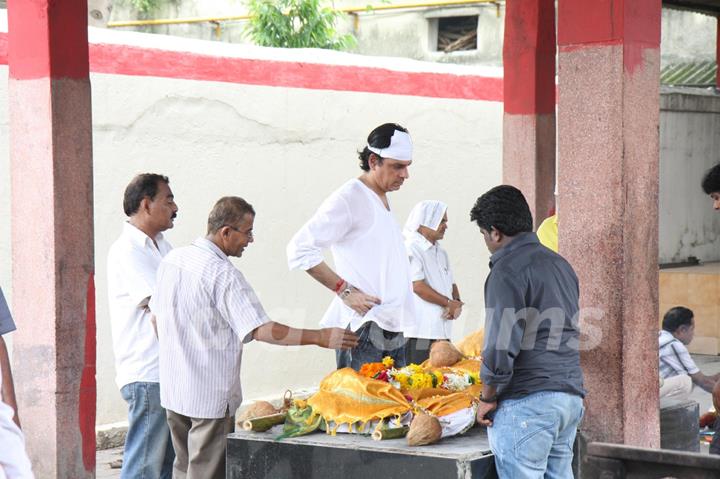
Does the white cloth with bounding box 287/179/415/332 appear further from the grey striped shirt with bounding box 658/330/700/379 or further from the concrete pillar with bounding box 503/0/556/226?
the concrete pillar with bounding box 503/0/556/226

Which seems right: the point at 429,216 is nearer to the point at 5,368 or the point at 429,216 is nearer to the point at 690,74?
the point at 5,368

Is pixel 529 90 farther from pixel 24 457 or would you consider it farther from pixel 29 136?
pixel 24 457

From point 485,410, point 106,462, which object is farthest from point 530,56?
point 485,410

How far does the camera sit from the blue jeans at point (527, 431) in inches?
193

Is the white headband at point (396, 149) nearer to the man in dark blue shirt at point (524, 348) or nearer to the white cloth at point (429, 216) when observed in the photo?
the man in dark blue shirt at point (524, 348)

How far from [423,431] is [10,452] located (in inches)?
68.5

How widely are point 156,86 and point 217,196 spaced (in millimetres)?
977

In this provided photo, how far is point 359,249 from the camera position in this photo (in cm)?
605

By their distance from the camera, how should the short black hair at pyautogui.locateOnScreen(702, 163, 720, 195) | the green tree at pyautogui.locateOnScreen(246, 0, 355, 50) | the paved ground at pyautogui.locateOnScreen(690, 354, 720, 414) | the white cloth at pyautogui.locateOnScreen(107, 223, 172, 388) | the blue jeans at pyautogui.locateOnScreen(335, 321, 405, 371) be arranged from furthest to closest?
the green tree at pyautogui.locateOnScreen(246, 0, 355, 50) → the paved ground at pyautogui.locateOnScreen(690, 354, 720, 414) → the short black hair at pyautogui.locateOnScreen(702, 163, 720, 195) → the blue jeans at pyautogui.locateOnScreen(335, 321, 405, 371) → the white cloth at pyautogui.locateOnScreen(107, 223, 172, 388)

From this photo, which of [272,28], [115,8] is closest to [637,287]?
[272,28]

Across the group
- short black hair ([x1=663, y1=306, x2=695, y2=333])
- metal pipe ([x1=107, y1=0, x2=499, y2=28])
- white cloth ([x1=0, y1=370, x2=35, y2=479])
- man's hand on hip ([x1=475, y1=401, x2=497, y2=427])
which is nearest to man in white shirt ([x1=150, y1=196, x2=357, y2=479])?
man's hand on hip ([x1=475, y1=401, x2=497, y2=427])

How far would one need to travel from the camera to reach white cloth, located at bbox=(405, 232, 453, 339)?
852 cm

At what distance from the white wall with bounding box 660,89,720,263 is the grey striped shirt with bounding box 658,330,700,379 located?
254 inches

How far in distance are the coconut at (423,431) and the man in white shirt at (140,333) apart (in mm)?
1312
